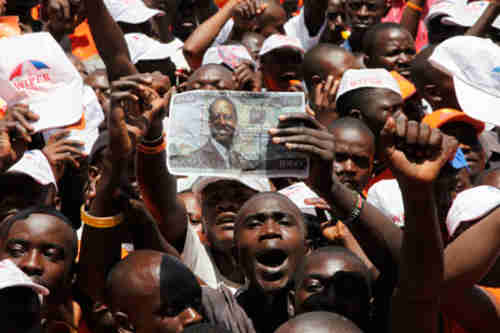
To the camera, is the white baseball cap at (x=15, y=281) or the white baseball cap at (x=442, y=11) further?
the white baseball cap at (x=442, y=11)

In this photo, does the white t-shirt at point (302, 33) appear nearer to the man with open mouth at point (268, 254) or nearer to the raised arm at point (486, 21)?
the raised arm at point (486, 21)

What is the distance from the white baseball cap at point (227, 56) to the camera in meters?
5.50

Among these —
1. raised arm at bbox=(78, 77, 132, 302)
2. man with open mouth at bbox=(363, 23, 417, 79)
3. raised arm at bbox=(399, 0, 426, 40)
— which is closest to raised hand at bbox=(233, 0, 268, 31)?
man with open mouth at bbox=(363, 23, 417, 79)

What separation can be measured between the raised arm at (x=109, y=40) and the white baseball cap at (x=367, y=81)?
1.82 metres

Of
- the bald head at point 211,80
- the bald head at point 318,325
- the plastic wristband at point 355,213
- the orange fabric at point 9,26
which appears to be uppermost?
the plastic wristband at point 355,213

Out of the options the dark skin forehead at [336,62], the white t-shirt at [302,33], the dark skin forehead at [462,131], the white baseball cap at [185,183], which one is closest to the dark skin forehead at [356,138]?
the dark skin forehead at [462,131]

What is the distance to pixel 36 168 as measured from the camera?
376 centimetres

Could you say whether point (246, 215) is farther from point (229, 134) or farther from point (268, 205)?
point (229, 134)

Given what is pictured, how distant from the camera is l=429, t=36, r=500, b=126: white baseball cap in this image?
319 centimetres

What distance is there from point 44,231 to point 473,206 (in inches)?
72.4

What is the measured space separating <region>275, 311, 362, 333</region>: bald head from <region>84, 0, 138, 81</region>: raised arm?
5.85 ft

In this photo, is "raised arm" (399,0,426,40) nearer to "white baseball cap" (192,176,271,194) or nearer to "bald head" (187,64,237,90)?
"bald head" (187,64,237,90)

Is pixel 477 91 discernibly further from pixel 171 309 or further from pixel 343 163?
pixel 171 309

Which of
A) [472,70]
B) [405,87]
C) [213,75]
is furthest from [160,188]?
[405,87]
